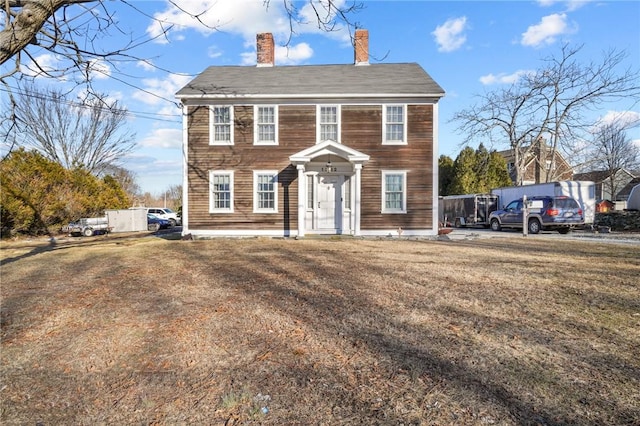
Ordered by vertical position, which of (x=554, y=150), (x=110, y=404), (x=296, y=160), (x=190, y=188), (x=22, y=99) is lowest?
(x=110, y=404)

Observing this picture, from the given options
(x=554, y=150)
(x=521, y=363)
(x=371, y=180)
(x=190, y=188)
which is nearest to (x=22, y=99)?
(x=190, y=188)

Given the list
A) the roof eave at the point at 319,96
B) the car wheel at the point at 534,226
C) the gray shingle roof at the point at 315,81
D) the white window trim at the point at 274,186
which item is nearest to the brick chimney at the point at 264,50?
the gray shingle roof at the point at 315,81

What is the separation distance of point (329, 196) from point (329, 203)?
0.30 metres

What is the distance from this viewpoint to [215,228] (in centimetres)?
1614

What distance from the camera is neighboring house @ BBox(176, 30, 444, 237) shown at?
15703mm

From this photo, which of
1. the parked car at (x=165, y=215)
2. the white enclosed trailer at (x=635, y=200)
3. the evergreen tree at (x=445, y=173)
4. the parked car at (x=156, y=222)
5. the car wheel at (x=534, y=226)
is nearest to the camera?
the car wheel at (x=534, y=226)

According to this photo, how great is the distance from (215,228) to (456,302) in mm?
12547

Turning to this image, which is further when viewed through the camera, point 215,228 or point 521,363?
point 215,228

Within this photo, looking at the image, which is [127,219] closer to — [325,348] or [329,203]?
[329,203]

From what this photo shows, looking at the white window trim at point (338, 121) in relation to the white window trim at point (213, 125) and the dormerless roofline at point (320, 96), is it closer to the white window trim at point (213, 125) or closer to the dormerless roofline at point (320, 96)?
the dormerless roofline at point (320, 96)

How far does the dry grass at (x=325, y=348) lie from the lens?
2754 mm

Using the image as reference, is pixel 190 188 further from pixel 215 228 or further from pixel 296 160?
pixel 296 160

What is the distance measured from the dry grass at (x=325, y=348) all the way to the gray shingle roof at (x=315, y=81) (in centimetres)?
1010

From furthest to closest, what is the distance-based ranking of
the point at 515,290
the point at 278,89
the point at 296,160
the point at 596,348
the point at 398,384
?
the point at 278,89, the point at 296,160, the point at 515,290, the point at 596,348, the point at 398,384
